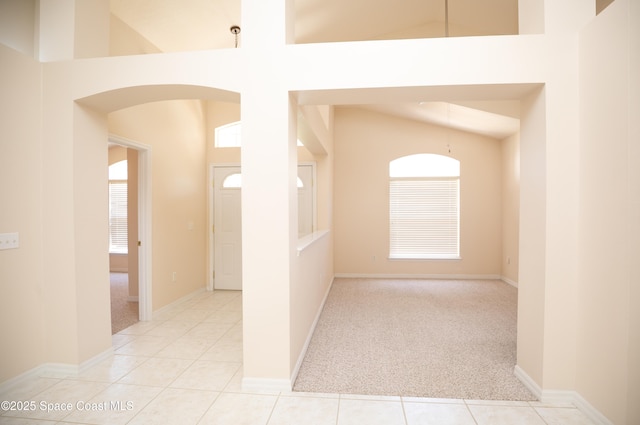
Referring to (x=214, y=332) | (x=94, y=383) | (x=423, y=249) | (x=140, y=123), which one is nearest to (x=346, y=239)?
(x=423, y=249)

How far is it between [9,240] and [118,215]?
541cm

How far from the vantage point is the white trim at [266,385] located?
2367 mm

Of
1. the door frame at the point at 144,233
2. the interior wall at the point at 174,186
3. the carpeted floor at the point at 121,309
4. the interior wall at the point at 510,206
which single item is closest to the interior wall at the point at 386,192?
the interior wall at the point at 510,206

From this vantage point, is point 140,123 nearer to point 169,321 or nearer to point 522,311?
point 169,321

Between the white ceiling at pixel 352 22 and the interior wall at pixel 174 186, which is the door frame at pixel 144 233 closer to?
the interior wall at pixel 174 186

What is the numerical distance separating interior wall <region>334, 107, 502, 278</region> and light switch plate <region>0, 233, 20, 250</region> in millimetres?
4724

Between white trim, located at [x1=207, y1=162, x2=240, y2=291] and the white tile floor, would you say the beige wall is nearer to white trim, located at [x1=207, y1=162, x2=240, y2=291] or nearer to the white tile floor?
the white tile floor

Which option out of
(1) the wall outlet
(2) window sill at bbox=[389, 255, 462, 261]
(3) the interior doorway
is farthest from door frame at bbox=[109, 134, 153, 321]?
(2) window sill at bbox=[389, 255, 462, 261]

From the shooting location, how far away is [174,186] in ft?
14.7

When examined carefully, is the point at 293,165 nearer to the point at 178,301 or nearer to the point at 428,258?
the point at 178,301

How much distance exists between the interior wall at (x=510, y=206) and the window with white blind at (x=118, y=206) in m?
7.79

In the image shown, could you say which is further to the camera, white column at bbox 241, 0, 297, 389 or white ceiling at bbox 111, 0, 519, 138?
white ceiling at bbox 111, 0, 519, 138

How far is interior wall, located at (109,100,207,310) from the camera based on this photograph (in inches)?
154

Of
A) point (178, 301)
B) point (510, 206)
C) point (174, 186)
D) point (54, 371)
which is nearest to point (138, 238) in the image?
point (174, 186)
